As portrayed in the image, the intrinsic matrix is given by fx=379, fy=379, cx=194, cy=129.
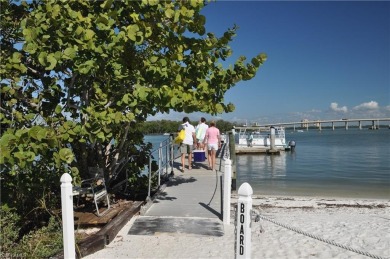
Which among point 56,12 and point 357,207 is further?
point 357,207

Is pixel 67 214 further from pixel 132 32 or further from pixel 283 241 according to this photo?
pixel 283 241

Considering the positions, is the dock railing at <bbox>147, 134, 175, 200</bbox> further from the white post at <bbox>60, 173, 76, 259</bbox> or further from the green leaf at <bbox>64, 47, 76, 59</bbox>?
the green leaf at <bbox>64, 47, 76, 59</bbox>

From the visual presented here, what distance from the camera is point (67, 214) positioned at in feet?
19.7

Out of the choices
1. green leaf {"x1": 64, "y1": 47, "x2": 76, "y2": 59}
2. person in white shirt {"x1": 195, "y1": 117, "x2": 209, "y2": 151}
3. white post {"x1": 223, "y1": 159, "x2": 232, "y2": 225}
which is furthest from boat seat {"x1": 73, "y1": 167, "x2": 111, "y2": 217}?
person in white shirt {"x1": 195, "y1": 117, "x2": 209, "y2": 151}

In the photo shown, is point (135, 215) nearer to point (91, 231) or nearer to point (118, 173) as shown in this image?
point (91, 231)

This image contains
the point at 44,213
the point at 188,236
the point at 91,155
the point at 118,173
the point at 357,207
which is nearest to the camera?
the point at 188,236

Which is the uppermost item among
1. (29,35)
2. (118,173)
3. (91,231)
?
(29,35)

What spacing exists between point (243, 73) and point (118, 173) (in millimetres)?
4616

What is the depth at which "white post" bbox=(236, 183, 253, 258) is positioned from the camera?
4.64 m

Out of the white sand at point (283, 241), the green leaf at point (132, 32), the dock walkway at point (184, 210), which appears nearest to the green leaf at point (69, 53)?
the green leaf at point (132, 32)

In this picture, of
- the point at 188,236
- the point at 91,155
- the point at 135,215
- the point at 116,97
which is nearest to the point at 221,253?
the point at 188,236

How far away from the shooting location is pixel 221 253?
6.98 meters

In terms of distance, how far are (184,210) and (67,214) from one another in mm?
3948

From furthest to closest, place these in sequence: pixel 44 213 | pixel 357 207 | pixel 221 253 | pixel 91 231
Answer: pixel 357 207
pixel 44 213
pixel 91 231
pixel 221 253
